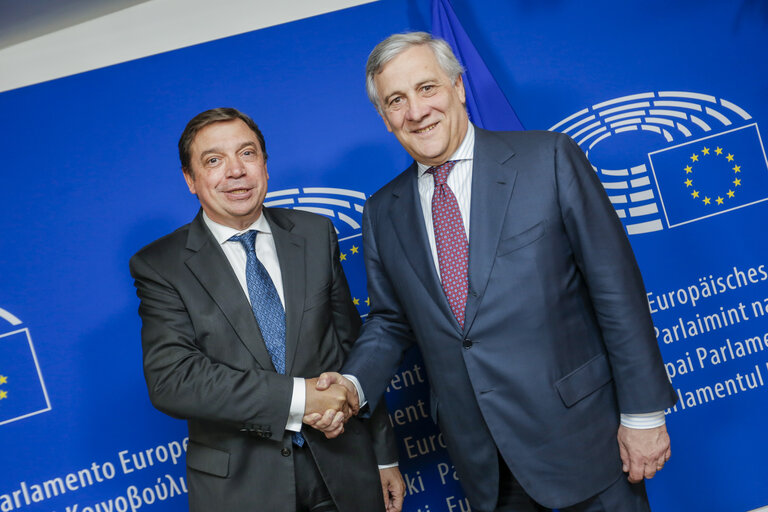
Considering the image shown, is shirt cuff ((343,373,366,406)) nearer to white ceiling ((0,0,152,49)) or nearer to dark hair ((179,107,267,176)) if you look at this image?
dark hair ((179,107,267,176))

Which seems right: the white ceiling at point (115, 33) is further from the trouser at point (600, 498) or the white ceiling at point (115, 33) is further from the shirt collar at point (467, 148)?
the trouser at point (600, 498)

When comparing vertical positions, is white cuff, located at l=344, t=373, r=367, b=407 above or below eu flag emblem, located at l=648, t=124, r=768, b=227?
below

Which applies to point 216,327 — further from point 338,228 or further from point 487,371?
point 338,228

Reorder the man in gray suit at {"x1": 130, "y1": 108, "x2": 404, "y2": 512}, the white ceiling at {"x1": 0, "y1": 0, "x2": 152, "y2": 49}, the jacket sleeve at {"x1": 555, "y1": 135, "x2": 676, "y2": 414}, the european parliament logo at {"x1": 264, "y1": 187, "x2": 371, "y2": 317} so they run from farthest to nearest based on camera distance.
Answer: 1. the european parliament logo at {"x1": 264, "y1": 187, "x2": 371, "y2": 317}
2. the white ceiling at {"x1": 0, "y1": 0, "x2": 152, "y2": 49}
3. the man in gray suit at {"x1": 130, "y1": 108, "x2": 404, "y2": 512}
4. the jacket sleeve at {"x1": 555, "y1": 135, "x2": 676, "y2": 414}

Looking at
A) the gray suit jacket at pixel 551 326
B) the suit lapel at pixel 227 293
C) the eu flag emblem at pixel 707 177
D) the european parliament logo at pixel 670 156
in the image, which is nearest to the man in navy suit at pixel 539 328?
the gray suit jacket at pixel 551 326

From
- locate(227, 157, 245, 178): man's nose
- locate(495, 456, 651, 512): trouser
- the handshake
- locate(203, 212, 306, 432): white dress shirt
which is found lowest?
locate(495, 456, 651, 512): trouser

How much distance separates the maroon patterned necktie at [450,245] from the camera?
196 centimetres

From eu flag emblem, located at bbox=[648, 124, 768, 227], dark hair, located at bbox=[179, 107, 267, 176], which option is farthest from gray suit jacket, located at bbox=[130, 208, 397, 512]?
eu flag emblem, located at bbox=[648, 124, 768, 227]

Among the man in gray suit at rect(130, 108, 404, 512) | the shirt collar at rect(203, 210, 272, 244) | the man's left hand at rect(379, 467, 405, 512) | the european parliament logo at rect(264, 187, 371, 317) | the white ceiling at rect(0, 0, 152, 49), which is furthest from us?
the european parliament logo at rect(264, 187, 371, 317)

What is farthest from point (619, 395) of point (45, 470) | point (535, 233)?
point (45, 470)

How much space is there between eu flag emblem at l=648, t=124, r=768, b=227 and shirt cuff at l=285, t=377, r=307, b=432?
2225 mm

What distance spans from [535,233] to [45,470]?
8.33 feet

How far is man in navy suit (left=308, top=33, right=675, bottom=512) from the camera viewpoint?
1.86m

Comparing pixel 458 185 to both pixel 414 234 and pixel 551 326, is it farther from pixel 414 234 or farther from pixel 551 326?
pixel 551 326
